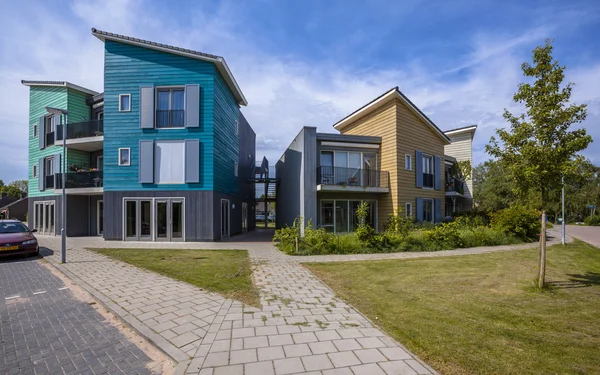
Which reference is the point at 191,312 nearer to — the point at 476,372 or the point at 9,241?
the point at 476,372

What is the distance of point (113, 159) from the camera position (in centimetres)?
1717

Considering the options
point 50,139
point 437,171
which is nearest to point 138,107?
point 50,139

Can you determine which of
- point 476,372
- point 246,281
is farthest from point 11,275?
point 476,372

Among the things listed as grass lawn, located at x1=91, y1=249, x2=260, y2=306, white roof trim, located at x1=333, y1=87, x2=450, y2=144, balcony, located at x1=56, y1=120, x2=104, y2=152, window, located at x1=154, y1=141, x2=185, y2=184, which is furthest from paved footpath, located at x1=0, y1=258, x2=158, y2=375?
white roof trim, located at x1=333, y1=87, x2=450, y2=144

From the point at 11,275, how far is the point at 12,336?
18.6ft

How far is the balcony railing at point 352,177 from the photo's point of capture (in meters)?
18.4

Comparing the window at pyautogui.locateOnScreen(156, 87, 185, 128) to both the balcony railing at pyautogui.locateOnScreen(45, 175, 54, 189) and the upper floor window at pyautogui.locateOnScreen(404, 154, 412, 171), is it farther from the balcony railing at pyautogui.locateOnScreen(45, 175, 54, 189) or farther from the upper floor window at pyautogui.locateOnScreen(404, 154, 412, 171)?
the upper floor window at pyautogui.locateOnScreen(404, 154, 412, 171)

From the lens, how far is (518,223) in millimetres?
17281

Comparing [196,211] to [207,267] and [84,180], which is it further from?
[84,180]

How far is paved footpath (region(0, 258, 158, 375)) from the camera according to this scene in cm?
368

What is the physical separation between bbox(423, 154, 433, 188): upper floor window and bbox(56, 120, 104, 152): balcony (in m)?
21.2

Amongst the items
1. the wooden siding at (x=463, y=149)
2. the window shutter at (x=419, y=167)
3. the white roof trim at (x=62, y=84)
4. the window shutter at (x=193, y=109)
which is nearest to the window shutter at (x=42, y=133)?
the white roof trim at (x=62, y=84)

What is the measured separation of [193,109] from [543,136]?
15348 mm

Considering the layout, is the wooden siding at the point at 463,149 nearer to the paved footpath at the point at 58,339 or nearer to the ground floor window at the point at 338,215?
the ground floor window at the point at 338,215
